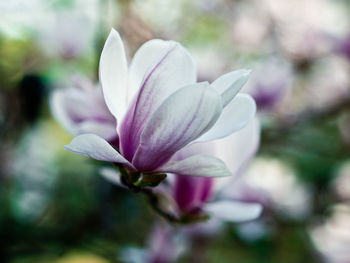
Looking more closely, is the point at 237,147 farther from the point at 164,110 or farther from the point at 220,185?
the point at 164,110

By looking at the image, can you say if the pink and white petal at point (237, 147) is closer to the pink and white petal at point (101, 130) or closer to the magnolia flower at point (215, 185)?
the magnolia flower at point (215, 185)

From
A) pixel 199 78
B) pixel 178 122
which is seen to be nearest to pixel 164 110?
pixel 178 122

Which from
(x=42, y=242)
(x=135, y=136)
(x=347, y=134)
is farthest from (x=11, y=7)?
(x=347, y=134)

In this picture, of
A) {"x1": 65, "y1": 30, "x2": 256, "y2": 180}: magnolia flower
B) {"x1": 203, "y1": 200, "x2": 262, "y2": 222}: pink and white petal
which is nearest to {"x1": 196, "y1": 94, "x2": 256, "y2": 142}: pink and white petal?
{"x1": 65, "y1": 30, "x2": 256, "y2": 180}: magnolia flower

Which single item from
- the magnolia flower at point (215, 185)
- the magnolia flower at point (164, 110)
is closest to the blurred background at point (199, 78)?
the magnolia flower at point (215, 185)

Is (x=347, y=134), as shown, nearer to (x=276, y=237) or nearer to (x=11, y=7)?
(x=276, y=237)
